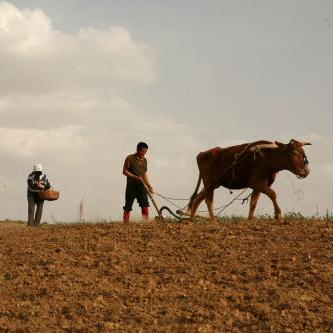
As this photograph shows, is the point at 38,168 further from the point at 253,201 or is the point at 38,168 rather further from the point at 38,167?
the point at 253,201

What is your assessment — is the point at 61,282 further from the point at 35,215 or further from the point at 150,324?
the point at 35,215

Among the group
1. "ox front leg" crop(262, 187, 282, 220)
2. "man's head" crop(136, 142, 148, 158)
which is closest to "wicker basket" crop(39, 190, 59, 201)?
"man's head" crop(136, 142, 148, 158)

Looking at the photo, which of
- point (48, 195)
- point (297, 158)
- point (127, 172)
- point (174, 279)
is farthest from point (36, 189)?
point (174, 279)

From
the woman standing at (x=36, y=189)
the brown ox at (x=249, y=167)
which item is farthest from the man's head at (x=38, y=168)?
the brown ox at (x=249, y=167)

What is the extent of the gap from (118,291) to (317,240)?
3473 millimetres

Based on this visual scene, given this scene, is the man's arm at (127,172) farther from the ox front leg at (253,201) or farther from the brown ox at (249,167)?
the ox front leg at (253,201)

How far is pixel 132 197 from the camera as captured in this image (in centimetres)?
1323

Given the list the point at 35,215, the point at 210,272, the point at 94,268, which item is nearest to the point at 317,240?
the point at 210,272

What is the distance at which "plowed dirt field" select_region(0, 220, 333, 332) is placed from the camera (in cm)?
652

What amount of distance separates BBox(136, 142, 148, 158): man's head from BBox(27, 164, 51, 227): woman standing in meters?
3.21

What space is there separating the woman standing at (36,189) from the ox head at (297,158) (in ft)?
21.0

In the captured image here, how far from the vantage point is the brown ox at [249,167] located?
11.7m

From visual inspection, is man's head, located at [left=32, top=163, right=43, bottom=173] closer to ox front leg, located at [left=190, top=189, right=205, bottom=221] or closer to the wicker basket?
the wicker basket

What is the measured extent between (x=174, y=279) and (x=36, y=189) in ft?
26.7
